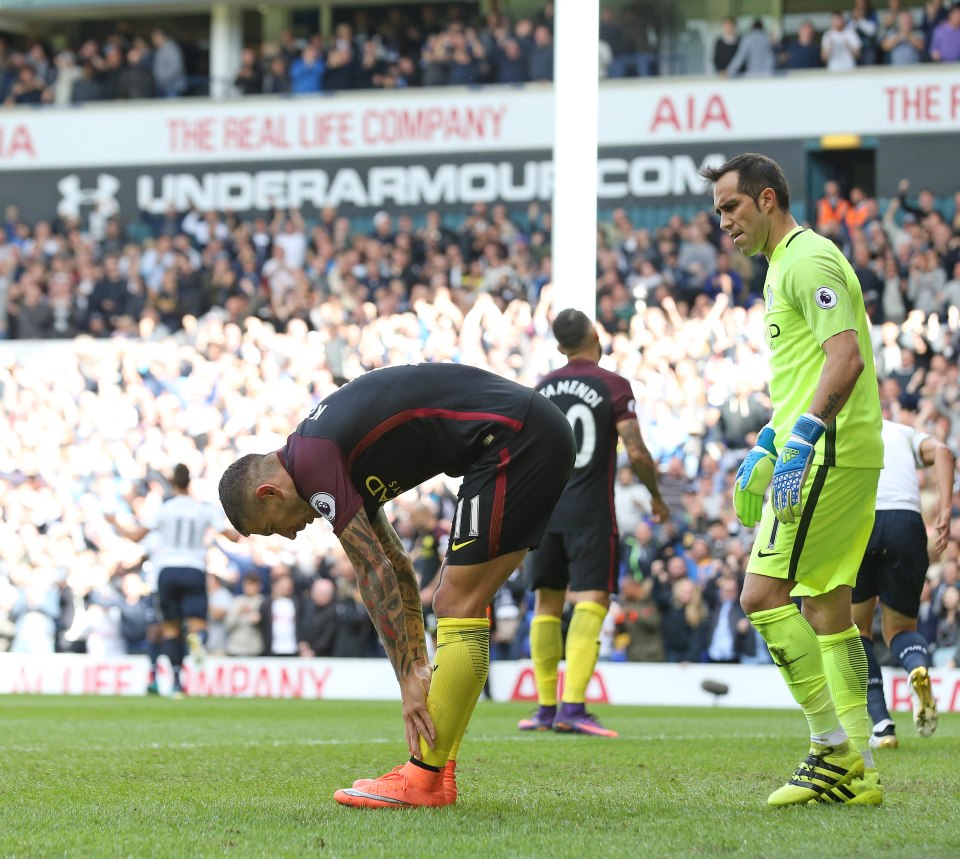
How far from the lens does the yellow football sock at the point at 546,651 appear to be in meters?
9.70

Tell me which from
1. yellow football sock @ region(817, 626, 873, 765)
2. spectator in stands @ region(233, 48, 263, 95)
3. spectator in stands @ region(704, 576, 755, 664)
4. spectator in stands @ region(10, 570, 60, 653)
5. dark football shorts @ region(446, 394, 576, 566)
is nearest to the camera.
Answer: dark football shorts @ region(446, 394, 576, 566)

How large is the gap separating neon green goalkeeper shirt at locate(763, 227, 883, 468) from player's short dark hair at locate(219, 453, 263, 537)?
1.81m

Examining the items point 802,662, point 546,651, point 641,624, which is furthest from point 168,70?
point 802,662

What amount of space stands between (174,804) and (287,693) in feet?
35.5

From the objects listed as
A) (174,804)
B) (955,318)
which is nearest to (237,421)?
(955,318)

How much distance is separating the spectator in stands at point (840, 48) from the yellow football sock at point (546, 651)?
1645 cm

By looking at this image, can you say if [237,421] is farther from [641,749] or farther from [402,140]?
[641,749]

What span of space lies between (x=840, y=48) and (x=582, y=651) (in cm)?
1707

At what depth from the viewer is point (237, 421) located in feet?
66.4

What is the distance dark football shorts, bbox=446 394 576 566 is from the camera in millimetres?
5391

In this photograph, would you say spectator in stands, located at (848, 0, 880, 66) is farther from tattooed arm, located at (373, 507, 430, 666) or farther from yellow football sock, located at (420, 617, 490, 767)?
yellow football sock, located at (420, 617, 490, 767)

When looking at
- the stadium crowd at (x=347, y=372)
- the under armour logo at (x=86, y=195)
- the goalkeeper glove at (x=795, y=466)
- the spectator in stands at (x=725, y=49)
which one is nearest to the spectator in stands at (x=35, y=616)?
the stadium crowd at (x=347, y=372)

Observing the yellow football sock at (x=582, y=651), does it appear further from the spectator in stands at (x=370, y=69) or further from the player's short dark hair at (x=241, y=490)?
the spectator in stands at (x=370, y=69)

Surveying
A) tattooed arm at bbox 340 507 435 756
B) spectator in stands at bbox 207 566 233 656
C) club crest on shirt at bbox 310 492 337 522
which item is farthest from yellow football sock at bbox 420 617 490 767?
spectator in stands at bbox 207 566 233 656
